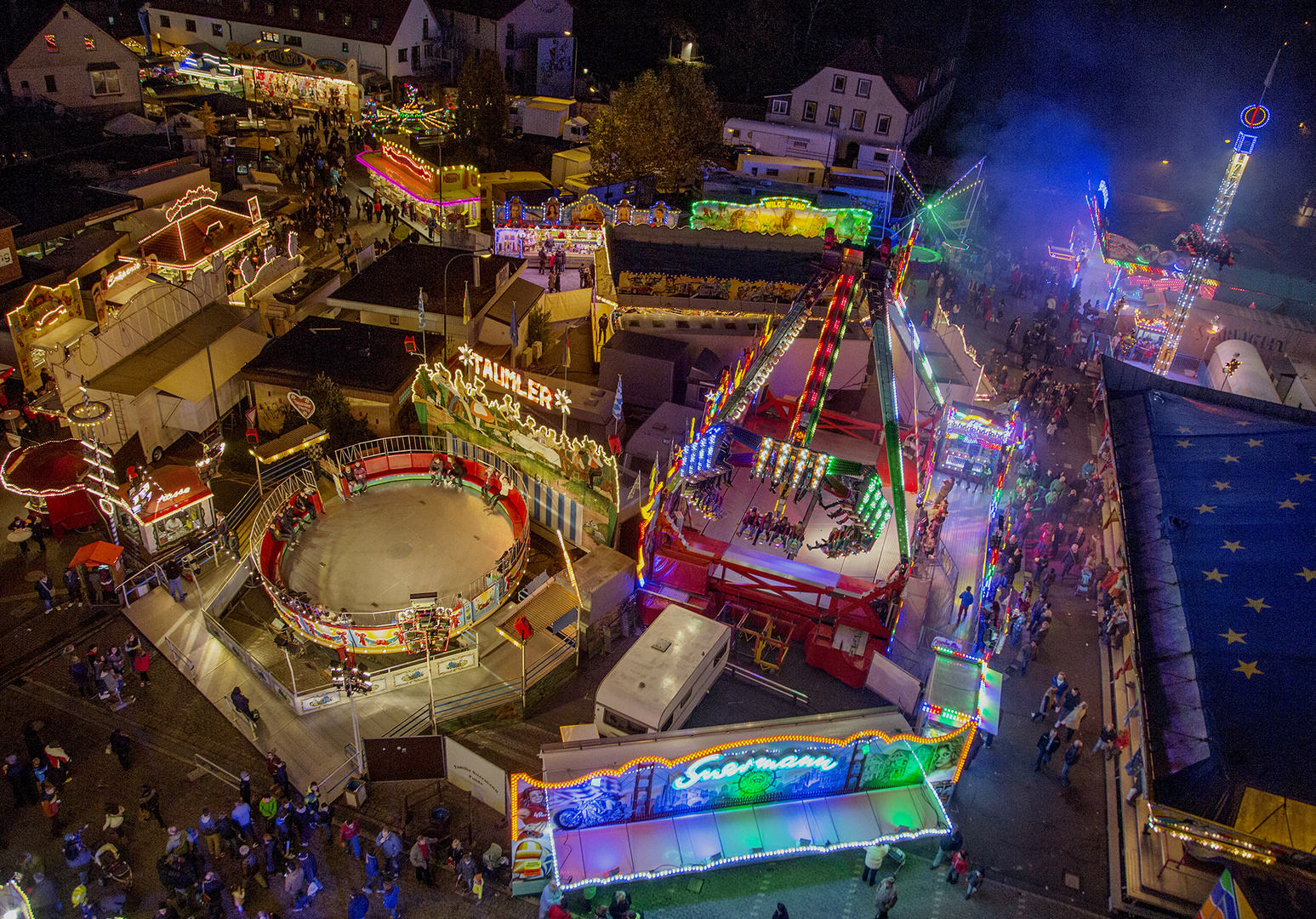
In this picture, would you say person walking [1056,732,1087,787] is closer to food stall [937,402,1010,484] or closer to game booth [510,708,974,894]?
game booth [510,708,974,894]

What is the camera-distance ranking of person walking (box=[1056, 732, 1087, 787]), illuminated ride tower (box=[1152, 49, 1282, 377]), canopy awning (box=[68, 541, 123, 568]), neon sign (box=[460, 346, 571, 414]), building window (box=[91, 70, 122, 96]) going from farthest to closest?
1. building window (box=[91, 70, 122, 96])
2. illuminated ride tower (box=[1152, 49, 1282, 377])
3. neon sign (box=[460, 346, 571, 414])
4. canopy awning (box=[68, 541, 123, 568])
5. person walking (box=[1056, 732, 1087, 787])

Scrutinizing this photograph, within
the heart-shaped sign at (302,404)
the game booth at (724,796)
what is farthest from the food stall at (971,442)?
the heart-shaped sign at (302,404)

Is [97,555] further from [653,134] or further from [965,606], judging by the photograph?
[653,134]

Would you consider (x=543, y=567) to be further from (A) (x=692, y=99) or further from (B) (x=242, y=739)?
(A) (x=692, y=99)

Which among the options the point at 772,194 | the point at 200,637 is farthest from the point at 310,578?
the point at 772,194

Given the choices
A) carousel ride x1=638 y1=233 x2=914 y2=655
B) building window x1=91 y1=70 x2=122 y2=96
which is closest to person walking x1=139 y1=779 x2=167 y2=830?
carousel ride x1=638 y1=233 x2=914 y2=655

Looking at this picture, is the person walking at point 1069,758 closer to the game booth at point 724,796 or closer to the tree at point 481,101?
the game booth at point 724,796

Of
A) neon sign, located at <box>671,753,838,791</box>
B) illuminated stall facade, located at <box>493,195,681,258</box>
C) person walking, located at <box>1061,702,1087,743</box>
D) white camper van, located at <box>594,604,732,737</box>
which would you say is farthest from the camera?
illuminated stall facade, located at <box>493,195,681,258</box>

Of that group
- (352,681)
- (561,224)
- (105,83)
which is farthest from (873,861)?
(105,83)
